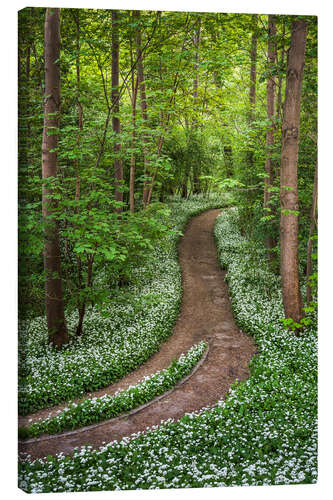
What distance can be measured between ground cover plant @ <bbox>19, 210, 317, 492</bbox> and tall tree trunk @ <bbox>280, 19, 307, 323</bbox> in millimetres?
1134

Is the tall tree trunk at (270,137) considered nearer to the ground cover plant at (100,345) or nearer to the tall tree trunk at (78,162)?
the ground cover plant at (100,345)

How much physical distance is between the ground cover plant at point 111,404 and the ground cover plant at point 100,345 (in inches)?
11.9

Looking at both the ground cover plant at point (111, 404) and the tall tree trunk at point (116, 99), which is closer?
A: the ground cover plant at point (111, 404)

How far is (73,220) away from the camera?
463cm

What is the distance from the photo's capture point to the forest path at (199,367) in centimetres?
403

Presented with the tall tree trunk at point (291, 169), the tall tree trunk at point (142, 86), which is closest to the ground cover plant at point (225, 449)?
the tall tree trunk at point (291, 169)

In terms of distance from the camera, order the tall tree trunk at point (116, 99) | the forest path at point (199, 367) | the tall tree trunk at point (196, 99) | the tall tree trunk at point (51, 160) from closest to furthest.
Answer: the forest path at point (199, 367) < the tall tree trunk at point (51, 160) < the tall tree trunk at point (116, 99) < the tall tree trunk at point (196, 99)

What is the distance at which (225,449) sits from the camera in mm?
3797

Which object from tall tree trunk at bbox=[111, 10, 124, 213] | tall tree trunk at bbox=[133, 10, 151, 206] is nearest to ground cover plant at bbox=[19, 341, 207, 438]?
tall tree trunk at bbox=[111, 10, 124, 213]

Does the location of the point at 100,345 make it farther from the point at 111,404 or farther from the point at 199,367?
the point at 199,367

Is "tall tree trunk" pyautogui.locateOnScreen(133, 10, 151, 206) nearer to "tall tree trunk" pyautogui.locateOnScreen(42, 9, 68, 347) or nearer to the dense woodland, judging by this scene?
the dense woodland
